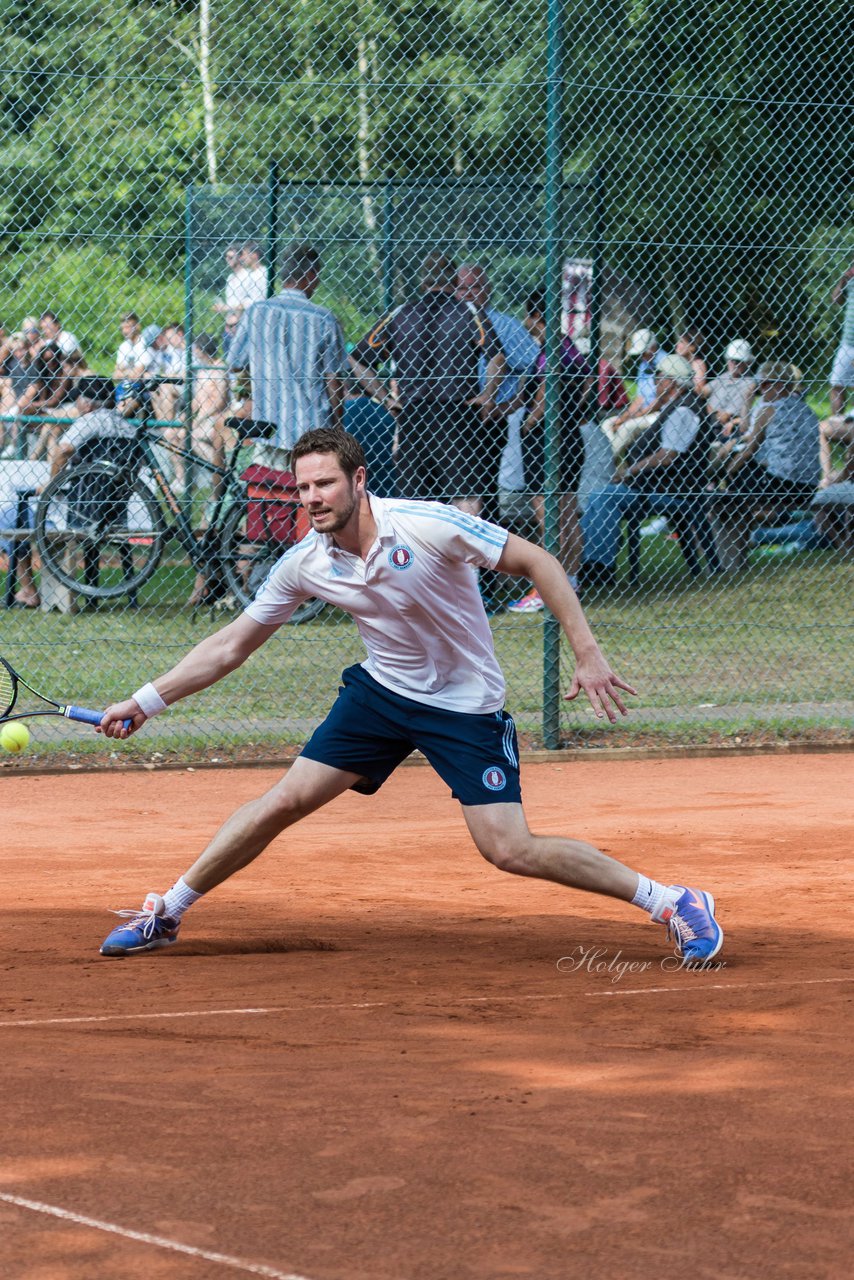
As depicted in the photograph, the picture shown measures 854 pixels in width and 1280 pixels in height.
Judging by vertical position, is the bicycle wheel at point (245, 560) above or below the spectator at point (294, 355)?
Result: below

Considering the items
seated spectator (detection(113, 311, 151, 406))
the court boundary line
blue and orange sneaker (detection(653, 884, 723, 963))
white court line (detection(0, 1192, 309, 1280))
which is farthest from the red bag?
white court line (detection(0, 1192, 309, 1280))

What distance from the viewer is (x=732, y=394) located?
40.6 ft

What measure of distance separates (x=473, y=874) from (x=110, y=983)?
1931mm

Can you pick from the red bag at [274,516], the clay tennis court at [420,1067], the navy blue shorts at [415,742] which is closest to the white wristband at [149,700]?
the navy blue shorts at [415,742]

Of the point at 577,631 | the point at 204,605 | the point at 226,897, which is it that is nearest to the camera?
the point at 577,631

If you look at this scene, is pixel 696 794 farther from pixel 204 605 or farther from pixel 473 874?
pixel 204 605

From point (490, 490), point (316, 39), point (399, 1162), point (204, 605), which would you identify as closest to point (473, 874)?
point (399, 1162)

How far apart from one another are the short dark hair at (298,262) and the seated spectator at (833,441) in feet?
12.8

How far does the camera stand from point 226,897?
6.37 m

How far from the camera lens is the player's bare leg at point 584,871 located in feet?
16.9

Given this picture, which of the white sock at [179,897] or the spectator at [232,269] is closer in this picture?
the white sock at [179,897]

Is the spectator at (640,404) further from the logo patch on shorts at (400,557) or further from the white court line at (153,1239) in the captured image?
the white court line at (153,1239)

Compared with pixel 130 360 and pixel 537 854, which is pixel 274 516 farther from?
pixel 537 854

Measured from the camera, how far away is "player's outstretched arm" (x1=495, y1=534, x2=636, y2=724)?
4945 mm
